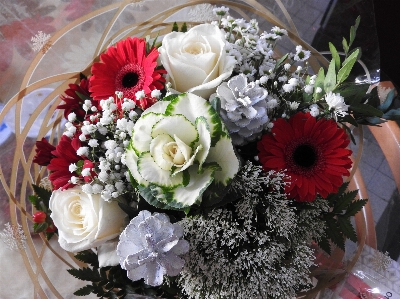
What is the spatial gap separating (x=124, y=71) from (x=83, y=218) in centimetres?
24

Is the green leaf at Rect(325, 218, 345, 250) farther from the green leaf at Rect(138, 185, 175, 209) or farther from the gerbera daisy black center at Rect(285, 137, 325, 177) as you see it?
the green leaf at Rect(138, 185, 175, 209)

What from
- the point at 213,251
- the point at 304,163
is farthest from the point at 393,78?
the point at 213,251

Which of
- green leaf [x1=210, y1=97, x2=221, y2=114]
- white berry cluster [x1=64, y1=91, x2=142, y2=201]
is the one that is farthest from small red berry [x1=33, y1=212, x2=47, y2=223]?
green leaf [x1=210, y1=97, x2=221, y2=114]

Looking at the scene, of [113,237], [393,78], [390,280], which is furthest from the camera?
[393,78]

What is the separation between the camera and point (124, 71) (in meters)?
0.63

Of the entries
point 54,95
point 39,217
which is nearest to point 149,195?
point 39,217

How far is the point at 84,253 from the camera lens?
2.27 feet

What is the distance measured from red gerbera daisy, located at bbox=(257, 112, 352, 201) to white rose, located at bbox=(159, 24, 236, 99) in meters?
0.11

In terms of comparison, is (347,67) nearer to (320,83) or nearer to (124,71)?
(320,83)

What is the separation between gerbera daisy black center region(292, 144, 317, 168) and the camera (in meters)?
0.57

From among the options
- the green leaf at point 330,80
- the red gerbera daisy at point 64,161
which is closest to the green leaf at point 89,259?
the red gerbera daisy at point 64,161

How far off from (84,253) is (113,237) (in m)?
0.12

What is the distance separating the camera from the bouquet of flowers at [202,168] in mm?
480

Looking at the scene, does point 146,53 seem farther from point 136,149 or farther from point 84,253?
point 84,253
